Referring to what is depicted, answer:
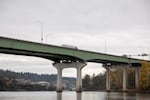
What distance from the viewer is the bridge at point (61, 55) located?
8069 centimetres

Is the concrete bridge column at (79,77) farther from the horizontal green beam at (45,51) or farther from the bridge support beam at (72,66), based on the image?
the horizontal green beam at (45,51)

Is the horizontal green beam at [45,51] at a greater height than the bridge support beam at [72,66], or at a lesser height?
greater

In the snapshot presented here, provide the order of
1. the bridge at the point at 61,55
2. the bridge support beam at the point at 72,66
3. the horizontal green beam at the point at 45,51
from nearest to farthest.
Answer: the horizontal green beam at the point at 45,51, the bridge at the point at 61,55, the bridge support beam at the point at 72,66

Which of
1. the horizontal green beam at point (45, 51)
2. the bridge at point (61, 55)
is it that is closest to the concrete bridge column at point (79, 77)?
the bridge at point (61, 55)

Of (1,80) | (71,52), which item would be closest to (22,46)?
(71,52)

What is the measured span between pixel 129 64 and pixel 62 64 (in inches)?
1294

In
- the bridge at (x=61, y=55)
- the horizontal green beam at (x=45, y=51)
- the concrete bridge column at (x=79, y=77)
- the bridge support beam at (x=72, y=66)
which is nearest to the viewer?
the horizontal green beam at (x=45, y=51)

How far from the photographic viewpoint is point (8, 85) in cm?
19588

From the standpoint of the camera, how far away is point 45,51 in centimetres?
9081

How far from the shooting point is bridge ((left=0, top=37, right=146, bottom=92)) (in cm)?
8069

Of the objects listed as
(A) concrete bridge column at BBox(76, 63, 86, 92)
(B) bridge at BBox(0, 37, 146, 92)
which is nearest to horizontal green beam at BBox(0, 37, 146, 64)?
(B) bridge at BBox(0, 37, 146, 92)

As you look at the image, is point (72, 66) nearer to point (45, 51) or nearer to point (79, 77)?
point (79, 77)

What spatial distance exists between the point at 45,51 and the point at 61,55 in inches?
451

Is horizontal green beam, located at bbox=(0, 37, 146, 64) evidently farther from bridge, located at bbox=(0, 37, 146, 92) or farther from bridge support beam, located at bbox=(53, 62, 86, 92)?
bridge support beam, located at bbox=(53, 62, 86, 92)
